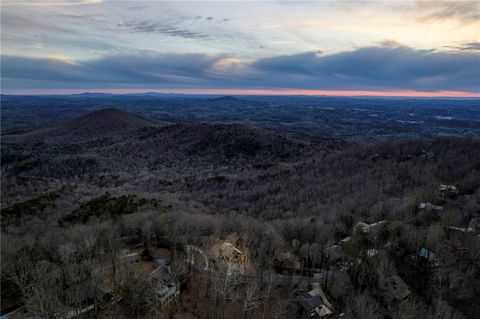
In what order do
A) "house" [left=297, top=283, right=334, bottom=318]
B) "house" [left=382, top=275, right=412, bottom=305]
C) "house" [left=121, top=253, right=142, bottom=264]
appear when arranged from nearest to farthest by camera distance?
"house" [left=297, top=283, right=334, bottom=318] < "house" [left=382, top=275, right=412, bottom=305] < "house" [left=121, top=253, right=142, bottom=264]

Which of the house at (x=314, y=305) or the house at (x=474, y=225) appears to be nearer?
the house at (x=314, y=305)

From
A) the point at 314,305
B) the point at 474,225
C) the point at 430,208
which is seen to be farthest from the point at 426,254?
the point at 314,305

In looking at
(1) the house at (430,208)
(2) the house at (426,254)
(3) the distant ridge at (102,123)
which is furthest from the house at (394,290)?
(3) the distant ridge at (102,123)

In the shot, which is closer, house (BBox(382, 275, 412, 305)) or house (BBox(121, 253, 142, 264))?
house (BBox(382, 275, 412, 305))

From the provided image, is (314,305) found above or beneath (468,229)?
beneath

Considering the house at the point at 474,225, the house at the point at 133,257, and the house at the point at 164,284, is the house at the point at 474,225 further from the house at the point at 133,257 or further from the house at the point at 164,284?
the house at the point at 133,257

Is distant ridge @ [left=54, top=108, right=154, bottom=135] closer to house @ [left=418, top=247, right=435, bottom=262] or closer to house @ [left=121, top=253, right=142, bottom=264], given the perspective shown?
house @ [left=121, top=253, right=142, bottom=264]

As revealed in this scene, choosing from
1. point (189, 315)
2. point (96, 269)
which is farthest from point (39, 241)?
point (189, 315)

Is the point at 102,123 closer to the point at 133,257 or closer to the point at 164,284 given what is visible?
the point at 133,257

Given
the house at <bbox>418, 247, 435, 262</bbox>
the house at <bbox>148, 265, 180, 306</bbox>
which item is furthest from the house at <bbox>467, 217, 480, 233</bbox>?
the house at <bbox>148, 265, 180, 306</bbox>

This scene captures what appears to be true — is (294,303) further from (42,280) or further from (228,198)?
(228,198)
